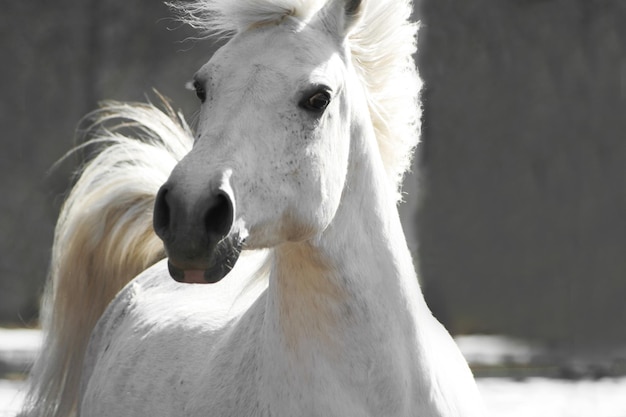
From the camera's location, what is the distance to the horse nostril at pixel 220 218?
1.91 m

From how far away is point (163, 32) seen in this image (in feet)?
22.7

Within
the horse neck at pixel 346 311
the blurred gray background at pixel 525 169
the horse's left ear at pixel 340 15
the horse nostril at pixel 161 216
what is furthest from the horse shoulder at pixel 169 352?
the blurred gray background at pixel 525 169

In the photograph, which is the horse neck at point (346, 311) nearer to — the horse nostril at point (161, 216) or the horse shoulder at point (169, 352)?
the horse shoulder at point (169, 352)

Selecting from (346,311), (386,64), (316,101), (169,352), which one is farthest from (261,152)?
(169,352)

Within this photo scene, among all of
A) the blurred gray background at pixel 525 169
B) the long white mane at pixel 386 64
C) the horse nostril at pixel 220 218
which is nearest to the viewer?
the horse nostril at pixel 220 218

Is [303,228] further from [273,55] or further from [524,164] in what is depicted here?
[524,164]

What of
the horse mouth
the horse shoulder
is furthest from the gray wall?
the horse mouth

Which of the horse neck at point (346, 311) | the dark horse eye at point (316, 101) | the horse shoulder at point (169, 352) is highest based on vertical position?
the dark horse eye at point (316, 101)

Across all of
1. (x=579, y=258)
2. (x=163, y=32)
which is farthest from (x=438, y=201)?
Result: (x=163, y=32)

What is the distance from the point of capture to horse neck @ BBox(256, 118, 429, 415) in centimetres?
216

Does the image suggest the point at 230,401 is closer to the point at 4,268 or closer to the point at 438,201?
the point at 438,201

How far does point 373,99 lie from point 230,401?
2.52 ft

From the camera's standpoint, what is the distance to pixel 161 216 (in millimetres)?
1930

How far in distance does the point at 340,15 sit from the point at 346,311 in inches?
25.7
